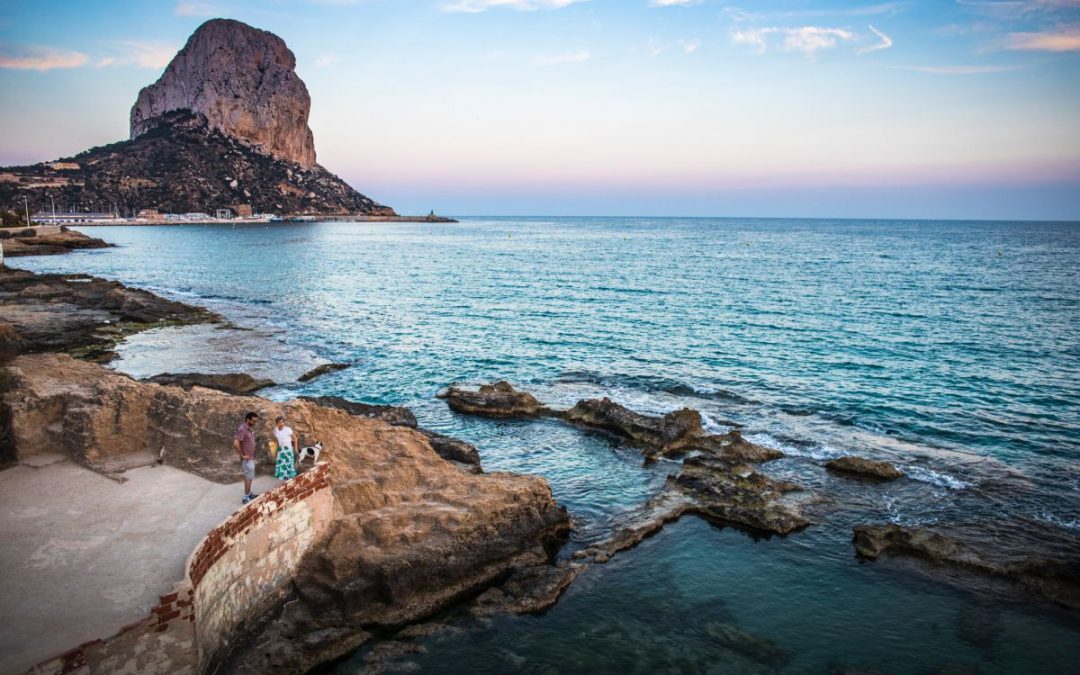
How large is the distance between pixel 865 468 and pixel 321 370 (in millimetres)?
23593

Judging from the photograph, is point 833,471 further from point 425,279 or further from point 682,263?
point 682,263

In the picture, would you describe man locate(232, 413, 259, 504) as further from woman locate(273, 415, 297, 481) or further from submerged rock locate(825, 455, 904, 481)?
submerged rock locate(825, 455, 904, 481)

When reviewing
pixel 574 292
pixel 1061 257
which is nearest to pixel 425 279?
pixel 574 292

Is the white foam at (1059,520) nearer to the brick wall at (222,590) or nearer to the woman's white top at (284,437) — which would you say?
the brick wall at (222,590)

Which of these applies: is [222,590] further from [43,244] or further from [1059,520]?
[43,244]

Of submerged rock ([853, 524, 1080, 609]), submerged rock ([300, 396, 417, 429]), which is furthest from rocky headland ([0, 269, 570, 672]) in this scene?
submerged rock ([853, 524, 1080, 609])

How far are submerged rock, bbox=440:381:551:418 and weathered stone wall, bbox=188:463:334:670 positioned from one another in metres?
11.8

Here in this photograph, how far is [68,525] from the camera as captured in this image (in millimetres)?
11273

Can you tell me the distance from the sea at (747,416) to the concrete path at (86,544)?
11.7 feet

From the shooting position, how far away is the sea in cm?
1220

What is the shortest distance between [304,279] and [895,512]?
65.5 m

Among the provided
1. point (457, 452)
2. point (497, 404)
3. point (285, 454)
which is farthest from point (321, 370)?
point (285, 454)

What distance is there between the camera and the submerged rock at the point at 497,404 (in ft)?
82.0

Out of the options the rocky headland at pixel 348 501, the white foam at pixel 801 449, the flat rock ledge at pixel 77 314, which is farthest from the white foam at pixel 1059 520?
the flat rock ledge at pixel 77 314
